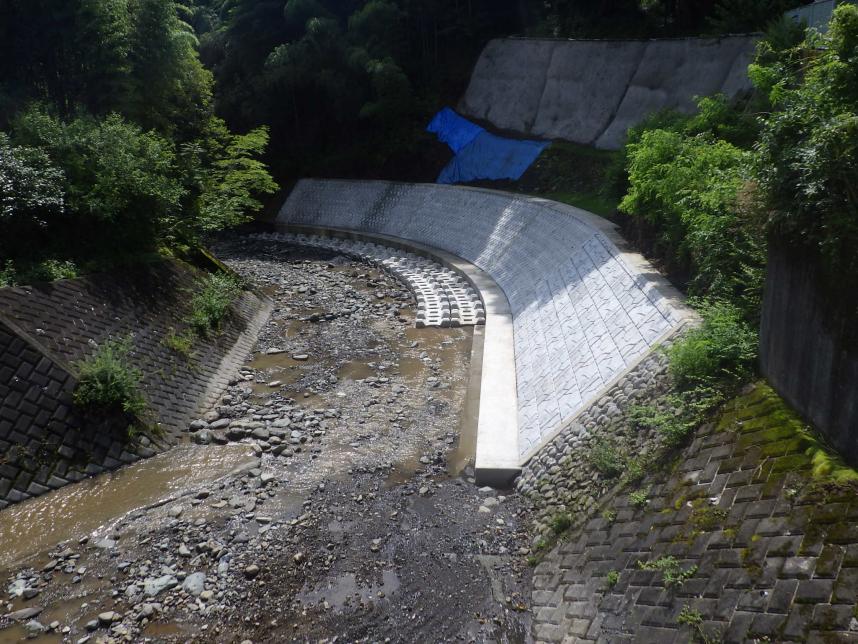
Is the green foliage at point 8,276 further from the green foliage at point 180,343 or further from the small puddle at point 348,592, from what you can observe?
the small puddle at point 348,592

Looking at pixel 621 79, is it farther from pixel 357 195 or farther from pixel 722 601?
pixel 722 601

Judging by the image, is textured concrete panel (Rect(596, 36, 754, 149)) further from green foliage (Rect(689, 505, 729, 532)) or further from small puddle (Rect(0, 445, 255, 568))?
small puddle (Rect(0, 445, 255, 568))

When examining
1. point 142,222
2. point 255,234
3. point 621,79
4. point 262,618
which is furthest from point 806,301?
point 255,234

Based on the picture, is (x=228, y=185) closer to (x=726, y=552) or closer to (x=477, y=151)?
(x=477, y=151)

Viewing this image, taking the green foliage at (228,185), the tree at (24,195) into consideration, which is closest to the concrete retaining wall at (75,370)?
the tree at (24,195)

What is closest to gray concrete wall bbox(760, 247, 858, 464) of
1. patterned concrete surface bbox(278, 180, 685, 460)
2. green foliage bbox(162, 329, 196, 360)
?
patterned concrete surface bbox(278, 180, 685, 460)

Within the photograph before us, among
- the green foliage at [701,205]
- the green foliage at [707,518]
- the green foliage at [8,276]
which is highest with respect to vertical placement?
the green foliage at [701,205]

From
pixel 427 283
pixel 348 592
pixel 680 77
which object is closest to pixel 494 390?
pixel 348 592
